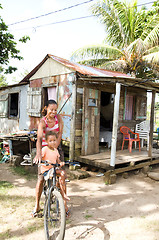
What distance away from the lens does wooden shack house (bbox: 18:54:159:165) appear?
5.83 metres

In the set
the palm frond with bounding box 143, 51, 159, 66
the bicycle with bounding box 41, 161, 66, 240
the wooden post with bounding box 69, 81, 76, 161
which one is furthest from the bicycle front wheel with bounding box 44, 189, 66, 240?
the palm frond with bounding box 143, 51, 159, 66

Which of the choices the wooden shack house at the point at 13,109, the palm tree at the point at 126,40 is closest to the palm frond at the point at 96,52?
the palm tree at the point at 126,40

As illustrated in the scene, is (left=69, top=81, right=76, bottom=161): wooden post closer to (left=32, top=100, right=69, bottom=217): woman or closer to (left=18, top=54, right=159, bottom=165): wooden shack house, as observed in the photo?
(left=18, top=54, right=159, bottom=165): wooden shack house

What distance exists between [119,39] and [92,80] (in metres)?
8.64

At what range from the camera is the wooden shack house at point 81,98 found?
5.83 meters

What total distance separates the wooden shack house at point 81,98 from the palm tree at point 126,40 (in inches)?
171

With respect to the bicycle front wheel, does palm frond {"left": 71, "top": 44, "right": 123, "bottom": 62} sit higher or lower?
higher

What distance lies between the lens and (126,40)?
12.4 m

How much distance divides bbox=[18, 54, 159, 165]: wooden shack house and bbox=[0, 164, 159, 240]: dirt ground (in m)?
0.99

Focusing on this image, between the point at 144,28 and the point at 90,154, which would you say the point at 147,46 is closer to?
the point at 144,28

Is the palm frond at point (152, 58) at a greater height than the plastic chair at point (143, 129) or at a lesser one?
greater

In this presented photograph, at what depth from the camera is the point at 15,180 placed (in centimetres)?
522

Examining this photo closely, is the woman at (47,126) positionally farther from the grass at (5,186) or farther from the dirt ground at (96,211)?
the grass at (5,186)

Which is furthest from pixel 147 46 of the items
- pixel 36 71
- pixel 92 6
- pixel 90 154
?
pixel 90 154
